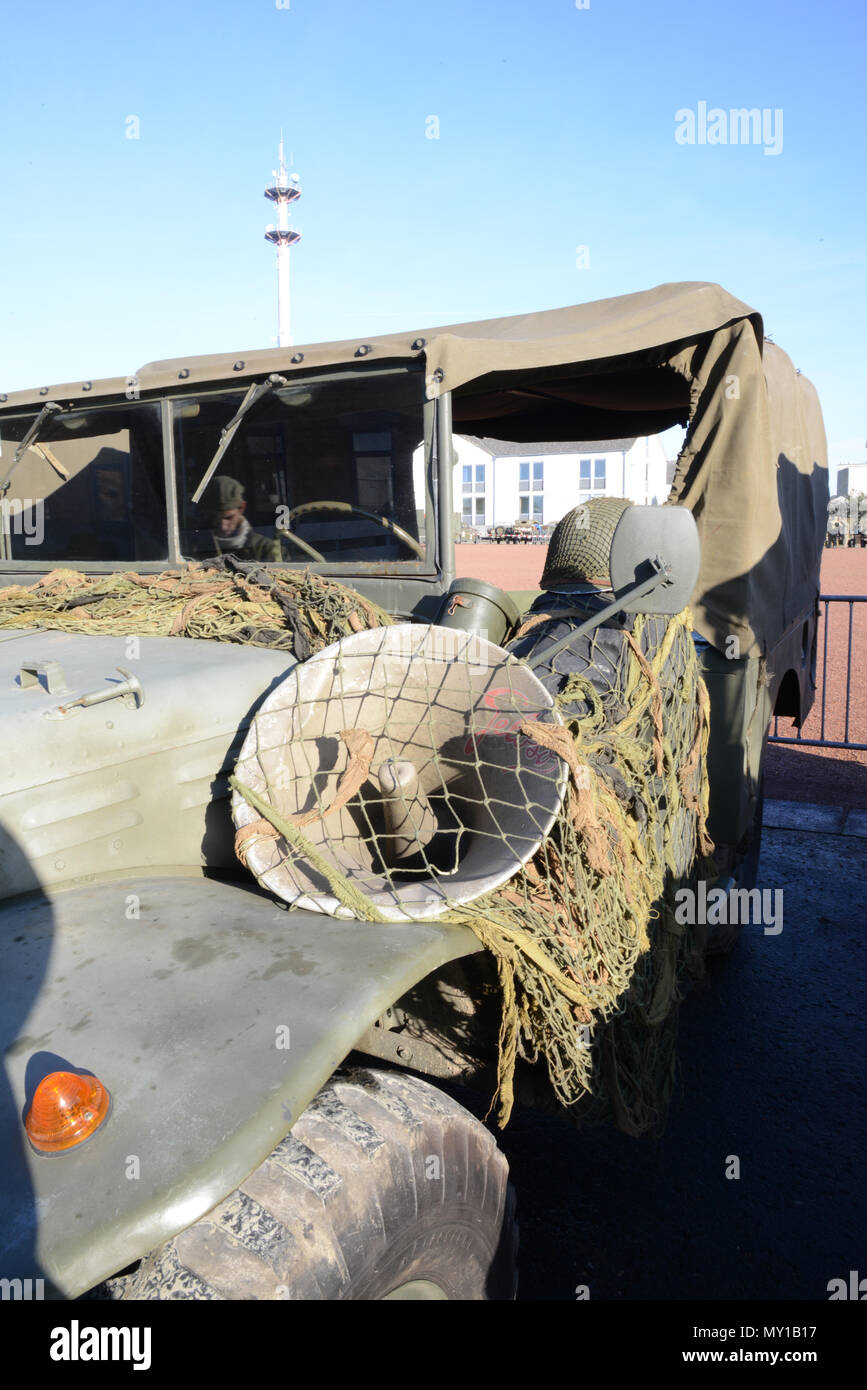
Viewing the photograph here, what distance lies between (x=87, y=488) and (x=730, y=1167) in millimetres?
3123

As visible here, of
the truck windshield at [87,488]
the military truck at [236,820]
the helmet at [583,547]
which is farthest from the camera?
the helmet at [583,547]

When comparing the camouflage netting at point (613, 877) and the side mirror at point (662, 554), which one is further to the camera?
the side mirror at point (662, 554)

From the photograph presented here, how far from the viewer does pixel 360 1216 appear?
146 cm

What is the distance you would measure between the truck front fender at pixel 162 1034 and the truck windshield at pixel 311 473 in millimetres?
1416

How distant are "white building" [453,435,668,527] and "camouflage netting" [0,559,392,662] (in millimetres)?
36993

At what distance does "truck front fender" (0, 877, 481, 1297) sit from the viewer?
3.84 ft

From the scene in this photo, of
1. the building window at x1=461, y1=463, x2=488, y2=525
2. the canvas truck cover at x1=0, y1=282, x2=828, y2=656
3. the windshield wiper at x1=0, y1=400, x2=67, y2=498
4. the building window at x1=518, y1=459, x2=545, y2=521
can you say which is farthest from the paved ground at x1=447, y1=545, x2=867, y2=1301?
the building window at x1=461, y1=463, x2=488, y2=525

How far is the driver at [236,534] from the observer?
313 centimetres

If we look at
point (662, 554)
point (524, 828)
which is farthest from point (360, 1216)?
point (662, 554)

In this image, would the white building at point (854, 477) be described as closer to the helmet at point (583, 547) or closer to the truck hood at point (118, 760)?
the helmet at point (583, 547)

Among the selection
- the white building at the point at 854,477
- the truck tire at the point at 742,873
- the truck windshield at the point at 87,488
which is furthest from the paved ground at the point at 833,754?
the white building at the point at 854,477

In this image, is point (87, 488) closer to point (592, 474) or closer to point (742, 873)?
point (742, 873)

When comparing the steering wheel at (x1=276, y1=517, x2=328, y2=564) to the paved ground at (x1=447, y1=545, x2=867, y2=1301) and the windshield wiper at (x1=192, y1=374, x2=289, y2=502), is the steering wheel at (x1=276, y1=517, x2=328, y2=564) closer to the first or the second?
the windshield wiper at (x1=192, y1=374, x2=289, y2=502)
